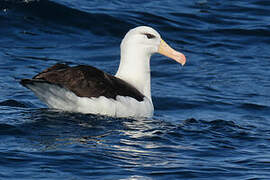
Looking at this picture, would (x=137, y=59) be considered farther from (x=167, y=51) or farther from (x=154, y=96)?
(x=154, y=96)

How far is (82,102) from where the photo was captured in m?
8.37

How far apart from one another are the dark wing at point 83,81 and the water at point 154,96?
1.15 feet

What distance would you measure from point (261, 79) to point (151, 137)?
16.1 ft

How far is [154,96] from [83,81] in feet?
10.4

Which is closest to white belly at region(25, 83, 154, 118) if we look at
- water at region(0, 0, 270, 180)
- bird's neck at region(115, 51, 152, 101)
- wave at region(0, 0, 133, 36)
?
water at region(0, 0, 270, 180)

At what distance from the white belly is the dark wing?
65mm

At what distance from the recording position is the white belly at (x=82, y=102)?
8.27m

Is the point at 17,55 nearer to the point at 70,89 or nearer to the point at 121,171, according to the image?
the point at 70,89

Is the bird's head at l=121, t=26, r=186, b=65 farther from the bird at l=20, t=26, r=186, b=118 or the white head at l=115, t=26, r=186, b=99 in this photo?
the bird at l=20, t=26, r=186, b=118

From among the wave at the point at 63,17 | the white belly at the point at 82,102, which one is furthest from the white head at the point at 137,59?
the wave at the point at 63,17

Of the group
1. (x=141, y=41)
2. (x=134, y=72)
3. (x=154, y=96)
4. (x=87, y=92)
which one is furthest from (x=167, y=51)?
(x=87, y=92)

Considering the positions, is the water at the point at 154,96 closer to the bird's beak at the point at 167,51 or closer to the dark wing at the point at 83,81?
the dark wing at the point at 83,81

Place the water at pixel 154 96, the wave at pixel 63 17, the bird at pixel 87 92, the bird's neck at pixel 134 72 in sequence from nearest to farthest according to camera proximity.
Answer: the water at pixel 154 96, the bird at pixel 87 92, the bird's neck at pixel 134 72, the wave at pixel 63 17

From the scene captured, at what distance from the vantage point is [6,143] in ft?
23.8
